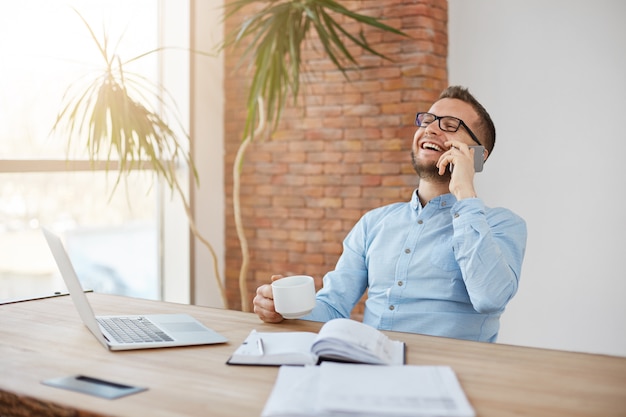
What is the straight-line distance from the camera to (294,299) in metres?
1.79

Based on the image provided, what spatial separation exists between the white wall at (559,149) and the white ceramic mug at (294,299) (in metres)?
2.39

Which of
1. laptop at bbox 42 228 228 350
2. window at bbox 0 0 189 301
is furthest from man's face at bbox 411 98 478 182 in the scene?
window at bbox 0 0 189 301

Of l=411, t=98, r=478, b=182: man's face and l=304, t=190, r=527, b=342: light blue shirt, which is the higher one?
l=411, t=98, r=478, b=182: man's face

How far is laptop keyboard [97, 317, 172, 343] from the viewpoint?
167cm

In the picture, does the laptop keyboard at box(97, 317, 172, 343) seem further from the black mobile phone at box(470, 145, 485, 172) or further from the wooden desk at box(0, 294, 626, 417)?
the black mobile phone at box(470, 145, 485, 172)

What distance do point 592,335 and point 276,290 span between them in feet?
8.33

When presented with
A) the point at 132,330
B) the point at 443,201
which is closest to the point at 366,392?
the point at 132,330

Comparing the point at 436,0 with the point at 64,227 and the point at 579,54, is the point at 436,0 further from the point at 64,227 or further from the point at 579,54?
the point at 64,227

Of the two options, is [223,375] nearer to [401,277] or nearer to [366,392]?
[366,392]

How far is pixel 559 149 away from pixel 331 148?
4.35 feet

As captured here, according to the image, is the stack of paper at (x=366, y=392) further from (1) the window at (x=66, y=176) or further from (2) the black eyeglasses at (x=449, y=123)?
(1) the window at (x=66, y=176)

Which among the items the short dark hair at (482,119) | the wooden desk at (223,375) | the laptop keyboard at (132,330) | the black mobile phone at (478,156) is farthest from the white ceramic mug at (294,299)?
the short dark hair at (482,119)

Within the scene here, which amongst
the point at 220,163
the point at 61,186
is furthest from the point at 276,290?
the point at 220,163

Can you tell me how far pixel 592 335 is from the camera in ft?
12.1
